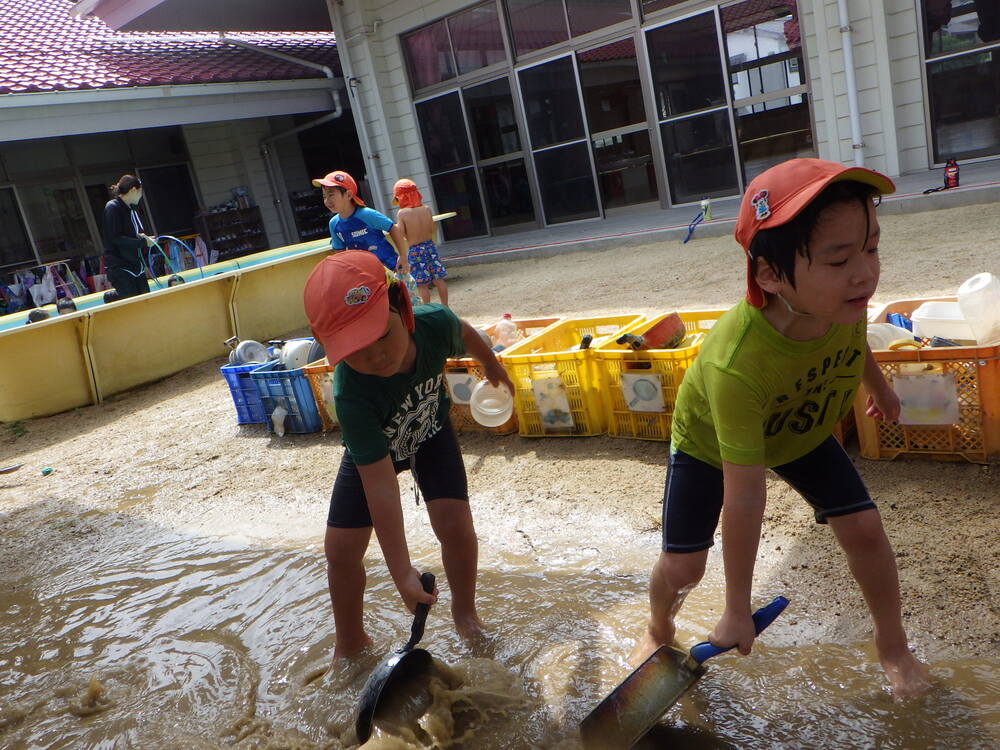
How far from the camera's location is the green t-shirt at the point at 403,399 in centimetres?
233

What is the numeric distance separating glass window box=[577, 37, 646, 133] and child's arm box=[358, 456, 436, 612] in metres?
10.7

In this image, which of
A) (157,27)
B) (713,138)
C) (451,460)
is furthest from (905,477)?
(157,27)

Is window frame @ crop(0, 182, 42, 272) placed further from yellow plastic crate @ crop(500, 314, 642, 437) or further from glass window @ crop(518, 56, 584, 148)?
yellow plastic crate @ crop(500, 314, 642, 437)

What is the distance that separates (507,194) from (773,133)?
16.0 feet

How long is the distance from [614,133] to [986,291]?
977cm

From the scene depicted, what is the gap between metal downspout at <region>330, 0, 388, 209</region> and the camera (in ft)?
45.9

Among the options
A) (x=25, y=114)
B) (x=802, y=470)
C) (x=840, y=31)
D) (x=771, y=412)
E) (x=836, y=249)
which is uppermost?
(x=25, y=114)

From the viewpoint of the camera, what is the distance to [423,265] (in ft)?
26.9

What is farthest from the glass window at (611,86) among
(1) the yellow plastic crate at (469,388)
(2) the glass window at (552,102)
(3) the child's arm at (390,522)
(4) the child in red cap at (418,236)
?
(3) the child's arm at (390,522)

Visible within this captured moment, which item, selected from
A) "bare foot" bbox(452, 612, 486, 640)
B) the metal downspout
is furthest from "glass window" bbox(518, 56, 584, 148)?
"bare foot" bbox(452, 612, 486, 640)

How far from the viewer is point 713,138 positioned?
37.1 feet

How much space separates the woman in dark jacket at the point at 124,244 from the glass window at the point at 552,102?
21.8 feet

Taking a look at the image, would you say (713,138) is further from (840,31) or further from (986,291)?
(986,291)

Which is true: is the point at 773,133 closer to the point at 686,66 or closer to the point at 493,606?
the point at 686,66
